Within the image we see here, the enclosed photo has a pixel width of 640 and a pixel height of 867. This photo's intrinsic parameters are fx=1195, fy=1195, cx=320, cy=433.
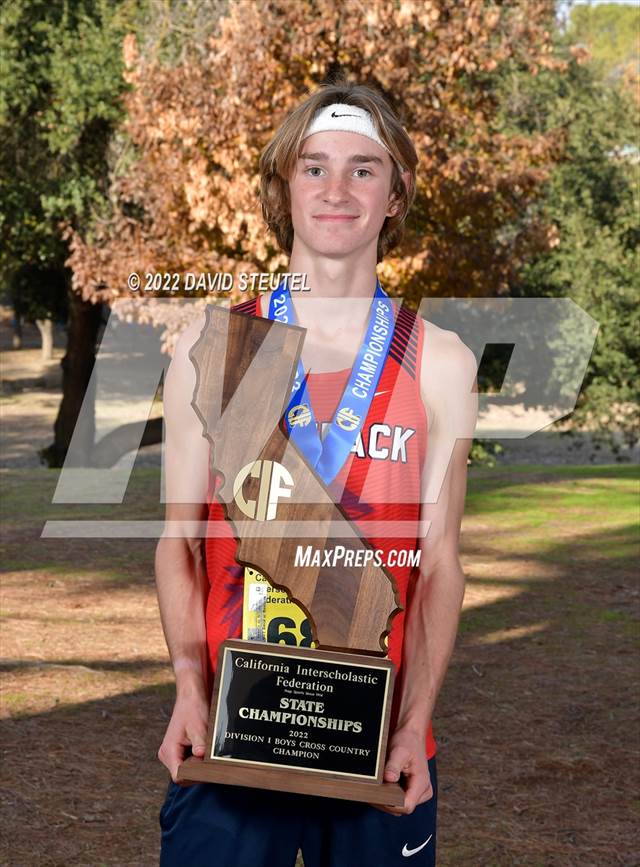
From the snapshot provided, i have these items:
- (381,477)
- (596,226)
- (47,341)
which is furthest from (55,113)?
(47,341)

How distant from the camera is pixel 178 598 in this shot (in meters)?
2.67

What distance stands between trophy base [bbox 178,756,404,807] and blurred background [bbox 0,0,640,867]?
1.61 meters

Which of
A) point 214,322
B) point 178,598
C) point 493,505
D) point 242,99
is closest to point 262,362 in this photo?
point 214,322

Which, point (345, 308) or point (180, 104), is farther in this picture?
point (180, 104)

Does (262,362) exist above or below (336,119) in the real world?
below

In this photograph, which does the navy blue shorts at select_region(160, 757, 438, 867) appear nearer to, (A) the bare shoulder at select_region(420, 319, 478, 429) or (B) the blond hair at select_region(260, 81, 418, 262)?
(A) the bare shoulder at select_region(420, 319, 478, 429)

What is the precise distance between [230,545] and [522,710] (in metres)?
6.11

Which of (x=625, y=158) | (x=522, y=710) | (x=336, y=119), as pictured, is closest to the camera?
(x=336, y=119)

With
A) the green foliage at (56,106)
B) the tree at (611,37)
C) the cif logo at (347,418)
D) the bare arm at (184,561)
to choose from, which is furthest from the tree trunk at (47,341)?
the cif logo at (347,418)

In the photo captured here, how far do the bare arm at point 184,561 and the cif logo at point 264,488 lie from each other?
1.09ft

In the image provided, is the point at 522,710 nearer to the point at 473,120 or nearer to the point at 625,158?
the point at 473,120

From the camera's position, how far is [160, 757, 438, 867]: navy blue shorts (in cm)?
260

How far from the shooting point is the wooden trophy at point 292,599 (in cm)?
222

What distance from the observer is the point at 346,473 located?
8.27 ft
